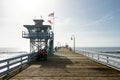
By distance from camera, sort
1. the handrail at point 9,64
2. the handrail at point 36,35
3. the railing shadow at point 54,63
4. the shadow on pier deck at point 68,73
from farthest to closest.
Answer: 1. the handrail at point 36,35
2. the railing shadow at point 54,63
3. the shadow on pier deck at point 68,73
4. the handrail at point 9,64

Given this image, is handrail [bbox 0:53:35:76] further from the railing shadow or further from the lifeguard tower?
the lifeguard tower

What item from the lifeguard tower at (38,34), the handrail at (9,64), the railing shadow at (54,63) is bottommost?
the railing shadow at (54,63)

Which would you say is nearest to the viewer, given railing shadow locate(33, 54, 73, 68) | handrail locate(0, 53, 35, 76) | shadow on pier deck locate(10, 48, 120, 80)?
handrail locate(0, 53, 35, 76)

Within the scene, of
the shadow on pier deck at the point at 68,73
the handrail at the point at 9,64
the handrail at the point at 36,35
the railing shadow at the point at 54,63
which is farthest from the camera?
the handrail at the point at 36,35

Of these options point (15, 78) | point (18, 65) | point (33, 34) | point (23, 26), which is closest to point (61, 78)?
point (15, 78)

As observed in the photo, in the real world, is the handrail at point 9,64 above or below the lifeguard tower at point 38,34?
below

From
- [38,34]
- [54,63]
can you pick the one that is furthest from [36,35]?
[54,63]

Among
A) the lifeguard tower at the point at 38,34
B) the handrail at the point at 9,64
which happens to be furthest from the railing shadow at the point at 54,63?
the lifeguard tower at the point at 38,34

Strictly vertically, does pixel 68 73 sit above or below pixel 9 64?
below

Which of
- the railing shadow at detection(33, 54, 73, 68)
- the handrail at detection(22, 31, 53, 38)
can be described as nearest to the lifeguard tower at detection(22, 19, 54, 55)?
the handrail at detection(22, 31, 53, 38)

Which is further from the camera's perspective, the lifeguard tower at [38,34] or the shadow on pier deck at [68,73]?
the lifeguard tower at [38,34]

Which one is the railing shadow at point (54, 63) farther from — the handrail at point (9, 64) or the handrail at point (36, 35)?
the handrail at point (36, 35)

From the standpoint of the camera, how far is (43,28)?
54.3m

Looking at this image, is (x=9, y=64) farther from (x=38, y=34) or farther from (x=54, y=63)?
(x=38, y=34)
